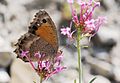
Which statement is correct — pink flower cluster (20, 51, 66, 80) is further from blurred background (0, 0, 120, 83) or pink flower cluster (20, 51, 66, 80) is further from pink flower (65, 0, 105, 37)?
blurred background (0, 0, 120, 83)

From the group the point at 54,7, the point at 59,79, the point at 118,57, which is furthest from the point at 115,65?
the point at 54,7

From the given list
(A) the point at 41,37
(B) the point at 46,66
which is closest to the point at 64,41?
(A) the point at 41,37

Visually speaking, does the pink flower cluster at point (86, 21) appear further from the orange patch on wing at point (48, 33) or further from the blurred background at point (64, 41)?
the blurred background at point (64, 41)

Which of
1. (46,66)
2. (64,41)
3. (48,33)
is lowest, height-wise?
(64,41)

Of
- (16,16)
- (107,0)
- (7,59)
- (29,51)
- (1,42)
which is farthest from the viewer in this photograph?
(107,0)

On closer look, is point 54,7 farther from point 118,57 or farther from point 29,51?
point 29,51

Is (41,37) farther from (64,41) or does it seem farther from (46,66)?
(64,41)
